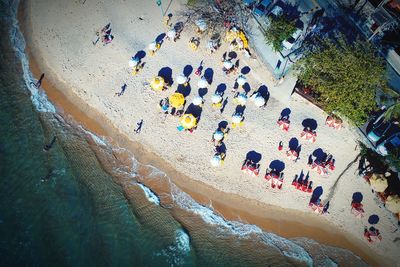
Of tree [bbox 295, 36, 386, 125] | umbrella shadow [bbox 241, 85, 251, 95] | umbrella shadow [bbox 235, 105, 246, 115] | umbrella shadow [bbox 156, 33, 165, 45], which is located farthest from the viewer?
umbrella shadow [bbox 156, 33, 165, 45]

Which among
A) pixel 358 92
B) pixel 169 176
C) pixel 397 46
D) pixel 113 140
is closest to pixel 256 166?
pixel 169 176

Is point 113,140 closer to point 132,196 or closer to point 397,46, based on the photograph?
point 132,196

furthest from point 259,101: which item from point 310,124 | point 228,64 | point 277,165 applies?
point 277,165

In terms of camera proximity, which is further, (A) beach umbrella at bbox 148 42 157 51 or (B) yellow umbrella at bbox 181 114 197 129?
(A) beach umbrella at bbox 148 42 157 51

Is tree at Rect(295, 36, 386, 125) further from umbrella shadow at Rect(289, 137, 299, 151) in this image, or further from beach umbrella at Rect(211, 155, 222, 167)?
beach umbrella at Rect(211, 155, 222, 167)

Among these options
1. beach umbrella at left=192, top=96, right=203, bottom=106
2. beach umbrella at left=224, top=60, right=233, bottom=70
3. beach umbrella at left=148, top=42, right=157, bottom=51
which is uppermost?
beach umbrella at left=224, top=60, right=233, bottom=70

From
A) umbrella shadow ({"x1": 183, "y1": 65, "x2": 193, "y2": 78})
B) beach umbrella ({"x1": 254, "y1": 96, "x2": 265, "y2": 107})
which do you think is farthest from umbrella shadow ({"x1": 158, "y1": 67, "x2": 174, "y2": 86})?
beach umbrella ({"x1": 254, "y1": 96, "x2": 265, "y2": 107})

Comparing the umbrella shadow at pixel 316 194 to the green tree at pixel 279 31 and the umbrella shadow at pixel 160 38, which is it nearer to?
the green tree at pixel 279 31
